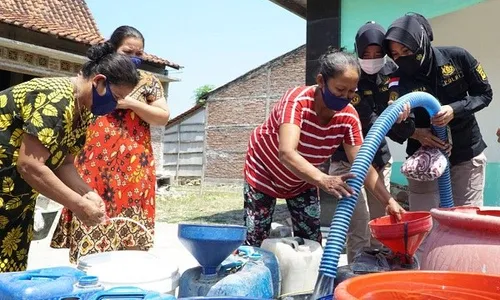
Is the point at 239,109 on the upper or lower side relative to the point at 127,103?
upper

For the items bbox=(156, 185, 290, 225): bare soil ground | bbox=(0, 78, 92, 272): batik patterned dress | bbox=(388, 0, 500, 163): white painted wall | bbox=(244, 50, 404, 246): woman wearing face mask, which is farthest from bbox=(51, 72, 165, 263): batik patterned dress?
bbox=(156, 185, 290, 225): bare soil ground

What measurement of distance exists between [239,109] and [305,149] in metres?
17.6

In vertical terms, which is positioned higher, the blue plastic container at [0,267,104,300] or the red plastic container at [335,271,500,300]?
the red plastic container at [335,271,500,300]

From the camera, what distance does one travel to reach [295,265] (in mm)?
2385

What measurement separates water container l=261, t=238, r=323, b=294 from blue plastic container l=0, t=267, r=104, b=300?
1049 mm

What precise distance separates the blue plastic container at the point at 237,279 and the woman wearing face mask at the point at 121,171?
0.75m

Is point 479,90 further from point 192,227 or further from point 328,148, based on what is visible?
point 192,227

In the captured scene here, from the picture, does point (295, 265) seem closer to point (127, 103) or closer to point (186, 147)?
point (127, 103)

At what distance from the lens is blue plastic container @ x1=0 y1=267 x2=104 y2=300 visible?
56.7 inches

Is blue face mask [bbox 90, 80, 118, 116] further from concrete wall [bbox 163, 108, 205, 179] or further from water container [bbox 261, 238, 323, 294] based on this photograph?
concrete wall [bbox 163, 108, 205, 179]

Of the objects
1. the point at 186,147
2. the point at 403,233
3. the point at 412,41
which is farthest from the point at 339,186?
the point at 186,147

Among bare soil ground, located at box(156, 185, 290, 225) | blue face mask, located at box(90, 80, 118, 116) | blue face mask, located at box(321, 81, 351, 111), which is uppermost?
blue face mask, located at box(321, 81, 351, 111)

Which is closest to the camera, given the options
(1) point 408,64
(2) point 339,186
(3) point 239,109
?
(2) point 339,186

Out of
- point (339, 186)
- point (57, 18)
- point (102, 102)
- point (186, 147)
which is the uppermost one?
point (57, 18)
